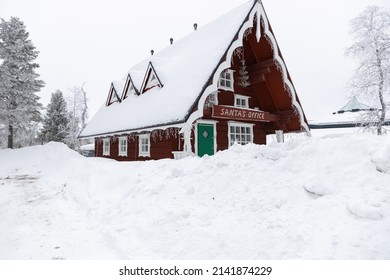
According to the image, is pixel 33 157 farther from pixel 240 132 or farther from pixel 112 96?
pixel 240 132

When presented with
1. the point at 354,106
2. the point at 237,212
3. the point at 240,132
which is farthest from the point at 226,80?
the point at 354,106

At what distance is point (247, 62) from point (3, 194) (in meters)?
13.3

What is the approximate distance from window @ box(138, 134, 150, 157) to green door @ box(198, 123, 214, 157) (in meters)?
3.11

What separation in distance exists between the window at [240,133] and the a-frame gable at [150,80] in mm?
4937

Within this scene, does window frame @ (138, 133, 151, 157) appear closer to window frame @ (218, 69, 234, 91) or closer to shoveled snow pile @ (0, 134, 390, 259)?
window frame @ (218, 69, 234, 91)

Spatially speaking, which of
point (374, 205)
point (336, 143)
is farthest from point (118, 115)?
point (374, 205)

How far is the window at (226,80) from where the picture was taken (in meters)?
14.6

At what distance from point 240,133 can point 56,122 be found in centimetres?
2929

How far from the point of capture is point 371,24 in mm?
16297

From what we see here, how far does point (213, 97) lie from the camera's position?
14.2m

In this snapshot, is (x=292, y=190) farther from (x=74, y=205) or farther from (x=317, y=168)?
(x=74, y=205)

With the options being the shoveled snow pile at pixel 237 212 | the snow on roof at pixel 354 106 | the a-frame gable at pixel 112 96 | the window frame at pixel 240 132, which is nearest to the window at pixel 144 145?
the window frame at pixel 240 132

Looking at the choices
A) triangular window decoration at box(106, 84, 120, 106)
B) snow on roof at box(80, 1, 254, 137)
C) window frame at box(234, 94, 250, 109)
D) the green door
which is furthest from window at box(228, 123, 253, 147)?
triangular window decoration at box(106, 84, 120, 106)

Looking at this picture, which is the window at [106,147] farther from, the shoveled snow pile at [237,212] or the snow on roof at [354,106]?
the snow on roof at [354,106]
